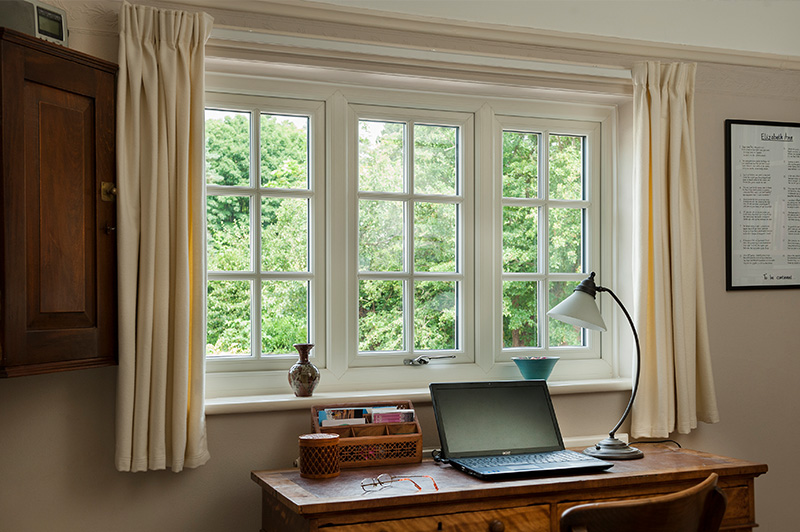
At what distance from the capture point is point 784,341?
10.6ft

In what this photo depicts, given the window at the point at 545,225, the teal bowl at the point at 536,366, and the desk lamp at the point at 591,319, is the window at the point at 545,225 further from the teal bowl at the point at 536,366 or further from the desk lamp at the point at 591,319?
the desk lamp at the point at 591,319

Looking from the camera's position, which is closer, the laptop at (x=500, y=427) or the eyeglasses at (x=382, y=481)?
the eyeglasses at (x=382, y=481)

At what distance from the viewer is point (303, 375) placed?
2.62 m

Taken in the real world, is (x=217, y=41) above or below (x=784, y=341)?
above

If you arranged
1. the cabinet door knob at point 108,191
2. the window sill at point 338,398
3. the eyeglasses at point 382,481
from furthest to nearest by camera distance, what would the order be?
the window sill at point 338,398 → the cabinet door knob at point 108,191 → the eyeglasses at point 382,481

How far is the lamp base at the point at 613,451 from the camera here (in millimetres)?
2564

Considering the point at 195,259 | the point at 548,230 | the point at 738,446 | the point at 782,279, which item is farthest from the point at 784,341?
the point at 195,259

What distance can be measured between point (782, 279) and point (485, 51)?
1.60 metres

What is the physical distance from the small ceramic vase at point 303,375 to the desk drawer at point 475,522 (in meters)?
0.68

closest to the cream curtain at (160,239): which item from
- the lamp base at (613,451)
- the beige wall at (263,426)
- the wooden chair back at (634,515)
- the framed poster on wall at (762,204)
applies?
the beige wall at (263,426)

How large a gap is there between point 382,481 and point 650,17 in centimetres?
212

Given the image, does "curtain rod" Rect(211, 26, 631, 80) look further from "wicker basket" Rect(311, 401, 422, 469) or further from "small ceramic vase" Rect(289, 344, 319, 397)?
"wicker basket" Rect(311, 401, 422, 469)

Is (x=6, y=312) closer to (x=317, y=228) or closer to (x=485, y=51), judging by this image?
(x=317, y=228)

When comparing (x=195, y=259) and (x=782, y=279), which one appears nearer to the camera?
(x=195, y=259)
